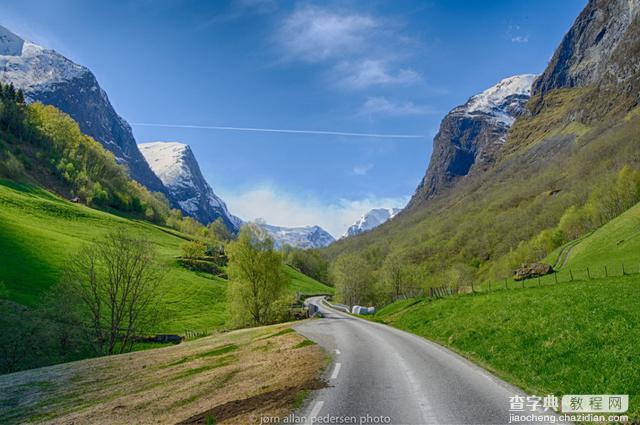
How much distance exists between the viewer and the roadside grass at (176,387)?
13953 mm

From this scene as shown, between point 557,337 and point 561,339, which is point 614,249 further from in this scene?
point 561,339

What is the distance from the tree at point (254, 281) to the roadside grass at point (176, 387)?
30639 mm

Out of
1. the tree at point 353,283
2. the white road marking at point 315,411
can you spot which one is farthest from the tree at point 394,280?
the white road marking at point 315,411

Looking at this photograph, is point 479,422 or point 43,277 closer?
point 479,422

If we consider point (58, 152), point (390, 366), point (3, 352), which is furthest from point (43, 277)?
point (58, 152)

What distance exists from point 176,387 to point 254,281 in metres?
45.5

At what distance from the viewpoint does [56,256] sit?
265 ft

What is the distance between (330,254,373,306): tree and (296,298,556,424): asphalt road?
84481 millimetres

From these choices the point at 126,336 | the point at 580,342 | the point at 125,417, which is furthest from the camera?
the point at 126,336

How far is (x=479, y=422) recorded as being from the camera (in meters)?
11.1

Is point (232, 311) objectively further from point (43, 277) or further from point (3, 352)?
point (43, 277)

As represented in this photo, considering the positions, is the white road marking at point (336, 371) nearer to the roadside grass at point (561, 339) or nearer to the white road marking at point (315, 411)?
the white road marking at point (315, 411)

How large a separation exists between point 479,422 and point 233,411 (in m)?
7.54

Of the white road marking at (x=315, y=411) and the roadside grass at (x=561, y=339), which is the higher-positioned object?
the roadside grass at (x=561, y=339)
